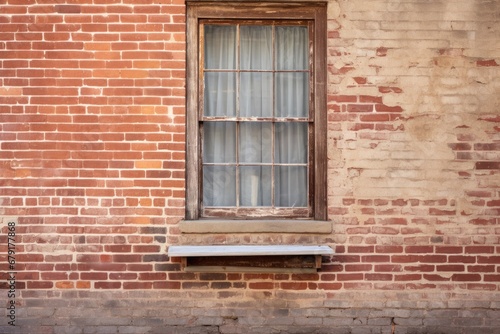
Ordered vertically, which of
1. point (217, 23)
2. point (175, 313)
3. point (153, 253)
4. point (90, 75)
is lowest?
point (175, 313)

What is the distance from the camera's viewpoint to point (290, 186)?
5.14 meters

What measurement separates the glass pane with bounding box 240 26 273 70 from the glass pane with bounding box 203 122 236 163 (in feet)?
2.02

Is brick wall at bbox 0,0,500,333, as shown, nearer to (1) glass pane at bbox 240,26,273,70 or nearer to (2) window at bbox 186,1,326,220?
(2) window at bbox 186,1,326,220

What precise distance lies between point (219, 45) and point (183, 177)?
4.38 ft

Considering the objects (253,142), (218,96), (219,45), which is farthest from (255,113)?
(219,45)

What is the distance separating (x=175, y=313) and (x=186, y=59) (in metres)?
2.37

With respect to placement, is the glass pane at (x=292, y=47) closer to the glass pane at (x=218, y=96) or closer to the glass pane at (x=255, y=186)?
the glass pane at (x=218, y=96)

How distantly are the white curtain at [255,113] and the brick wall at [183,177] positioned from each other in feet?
1.03

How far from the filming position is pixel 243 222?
4918 millimetres

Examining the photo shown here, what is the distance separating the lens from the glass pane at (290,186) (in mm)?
5141

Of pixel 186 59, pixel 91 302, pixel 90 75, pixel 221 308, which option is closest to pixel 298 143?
pixel 186 59

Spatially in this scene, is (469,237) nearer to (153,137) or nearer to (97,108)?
(153,137)

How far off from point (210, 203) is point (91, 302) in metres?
1.42

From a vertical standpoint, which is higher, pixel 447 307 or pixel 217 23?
pixel 217 23
